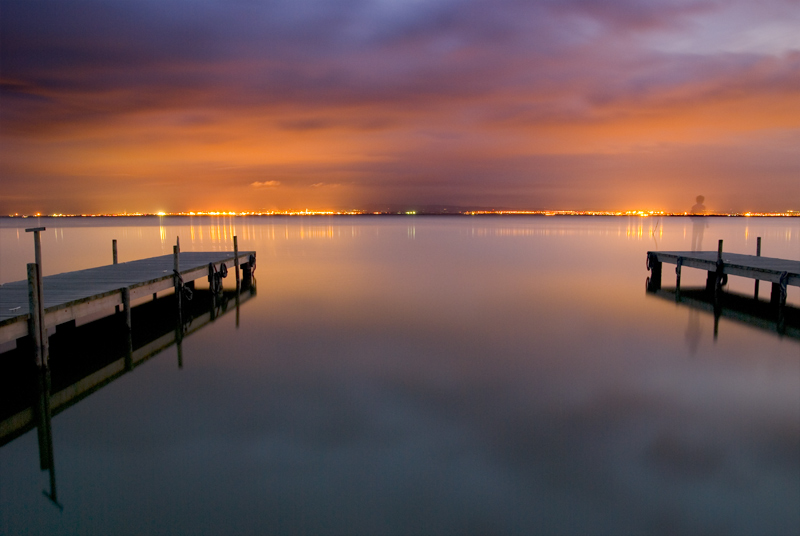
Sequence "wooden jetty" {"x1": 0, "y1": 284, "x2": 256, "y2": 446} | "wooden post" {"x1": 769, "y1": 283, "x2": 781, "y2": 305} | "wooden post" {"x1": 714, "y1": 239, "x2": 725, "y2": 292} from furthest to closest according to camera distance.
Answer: "wooden post" {"x1": 714, "y1": 239, "x2": 725, "y2": 292} < "wooden post" {"x1": 769, "y1": 283, "x2": 781, "y2": 305} < "wooden jetty" {"x1": 0, "y1": 284, "x2": 256, "y2": 446}

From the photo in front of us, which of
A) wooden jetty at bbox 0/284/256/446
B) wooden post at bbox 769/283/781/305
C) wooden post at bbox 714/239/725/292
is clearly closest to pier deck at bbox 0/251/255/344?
wooden jetty at bbox 0/284/256/446

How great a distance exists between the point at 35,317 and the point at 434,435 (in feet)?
21.9

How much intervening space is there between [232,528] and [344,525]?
110 centimetres

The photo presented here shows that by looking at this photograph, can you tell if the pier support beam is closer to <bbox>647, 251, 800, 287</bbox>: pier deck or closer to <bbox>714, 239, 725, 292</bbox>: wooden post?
<bbox>647, 251, 800, 287</bbox>: pier deck

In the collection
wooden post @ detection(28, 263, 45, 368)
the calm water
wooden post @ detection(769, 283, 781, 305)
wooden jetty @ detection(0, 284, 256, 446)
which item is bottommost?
the calm water

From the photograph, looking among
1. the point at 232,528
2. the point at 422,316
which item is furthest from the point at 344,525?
the point at 422,316

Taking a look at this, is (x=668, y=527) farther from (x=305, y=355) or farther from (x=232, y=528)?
(x=305, y=355)

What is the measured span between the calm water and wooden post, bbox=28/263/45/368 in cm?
119

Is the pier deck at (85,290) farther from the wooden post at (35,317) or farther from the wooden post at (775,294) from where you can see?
the wooden post at (775,294)

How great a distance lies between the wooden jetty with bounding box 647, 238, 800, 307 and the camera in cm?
1435

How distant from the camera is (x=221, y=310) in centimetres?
1598

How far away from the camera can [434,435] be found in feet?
23.1

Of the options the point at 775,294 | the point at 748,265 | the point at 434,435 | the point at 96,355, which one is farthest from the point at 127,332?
the point at 775,294

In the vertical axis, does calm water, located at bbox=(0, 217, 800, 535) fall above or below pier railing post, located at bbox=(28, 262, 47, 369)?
below
